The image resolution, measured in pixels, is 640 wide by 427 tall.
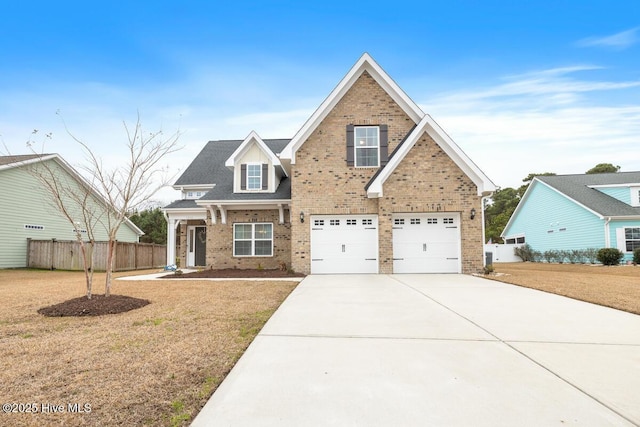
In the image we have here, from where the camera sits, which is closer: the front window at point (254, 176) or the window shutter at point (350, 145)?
the window shutter at point (350, 145)

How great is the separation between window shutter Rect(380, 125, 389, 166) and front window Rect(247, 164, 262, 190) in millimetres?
5639

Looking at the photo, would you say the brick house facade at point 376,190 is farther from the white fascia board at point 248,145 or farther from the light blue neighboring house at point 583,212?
the light blue neighboring house at point 583,212

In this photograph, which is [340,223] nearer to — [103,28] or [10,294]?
[10,294]

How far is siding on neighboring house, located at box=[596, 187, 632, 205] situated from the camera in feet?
72.2

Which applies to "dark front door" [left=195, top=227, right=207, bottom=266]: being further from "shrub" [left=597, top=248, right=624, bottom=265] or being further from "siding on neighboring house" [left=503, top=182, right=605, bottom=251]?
"siding on neighboring house" [left=503, top=182, right=605, bottom=251]

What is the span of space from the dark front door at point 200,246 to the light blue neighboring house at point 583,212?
23.4 metres

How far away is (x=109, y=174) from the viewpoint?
7793mm

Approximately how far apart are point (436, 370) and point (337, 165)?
10.8 m

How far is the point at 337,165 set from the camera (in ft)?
44.4

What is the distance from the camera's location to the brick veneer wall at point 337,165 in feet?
43.4

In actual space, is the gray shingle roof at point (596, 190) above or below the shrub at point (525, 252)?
above

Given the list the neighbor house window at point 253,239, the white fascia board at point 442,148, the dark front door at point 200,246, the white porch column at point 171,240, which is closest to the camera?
the white fascia board at point 442,148

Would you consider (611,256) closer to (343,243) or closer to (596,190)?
(596,190)

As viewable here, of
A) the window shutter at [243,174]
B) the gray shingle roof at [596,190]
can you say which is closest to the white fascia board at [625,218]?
the gray shingle roof at [596,190]
